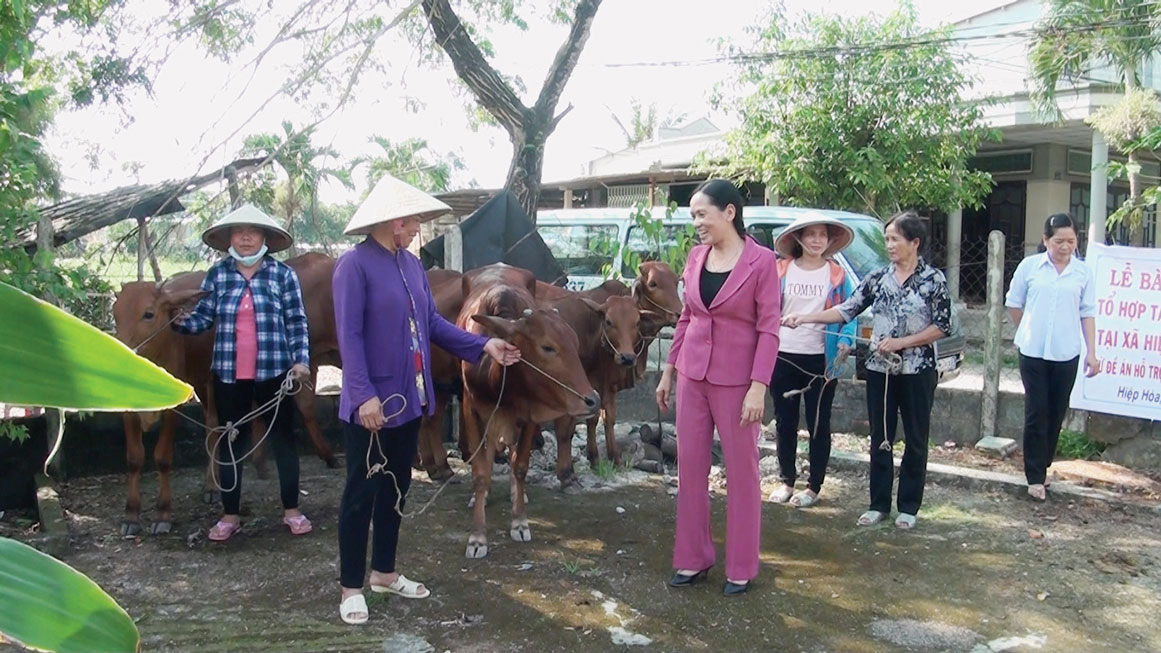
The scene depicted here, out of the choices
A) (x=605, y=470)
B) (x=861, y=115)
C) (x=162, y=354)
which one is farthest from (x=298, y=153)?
(x=861, y=115)

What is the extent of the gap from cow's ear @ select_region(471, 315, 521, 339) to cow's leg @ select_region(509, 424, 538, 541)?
786mm

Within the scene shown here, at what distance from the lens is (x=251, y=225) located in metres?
5.41

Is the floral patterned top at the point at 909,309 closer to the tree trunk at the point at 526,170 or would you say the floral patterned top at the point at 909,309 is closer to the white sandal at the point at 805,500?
the white sandal at the point at 805,500

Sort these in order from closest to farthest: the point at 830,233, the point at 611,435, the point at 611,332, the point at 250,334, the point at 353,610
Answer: the point at 353,610 → the point at 250,334 → the point at 830,233 → the point at 611,332 → the point at 611,435

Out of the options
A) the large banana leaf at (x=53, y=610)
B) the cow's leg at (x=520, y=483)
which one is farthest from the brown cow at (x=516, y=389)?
the large banana leaf at (x=53, y=610)

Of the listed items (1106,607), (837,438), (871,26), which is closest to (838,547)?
(1106,607)

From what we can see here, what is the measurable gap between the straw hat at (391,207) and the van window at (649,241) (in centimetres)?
397

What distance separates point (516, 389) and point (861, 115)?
8578 millimetres

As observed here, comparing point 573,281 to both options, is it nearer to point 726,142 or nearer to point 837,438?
point 837,438

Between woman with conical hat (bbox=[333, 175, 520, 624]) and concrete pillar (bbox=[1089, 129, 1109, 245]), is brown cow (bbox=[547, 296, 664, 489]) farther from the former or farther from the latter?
concrete pillar (bbox=[1089, 129, 1109, 245])

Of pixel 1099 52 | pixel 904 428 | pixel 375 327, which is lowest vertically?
pixel 904 428

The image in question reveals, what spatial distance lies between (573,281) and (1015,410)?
4409 mm

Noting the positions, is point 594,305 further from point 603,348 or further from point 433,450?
point 433,450

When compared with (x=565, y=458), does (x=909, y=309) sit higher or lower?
higher
